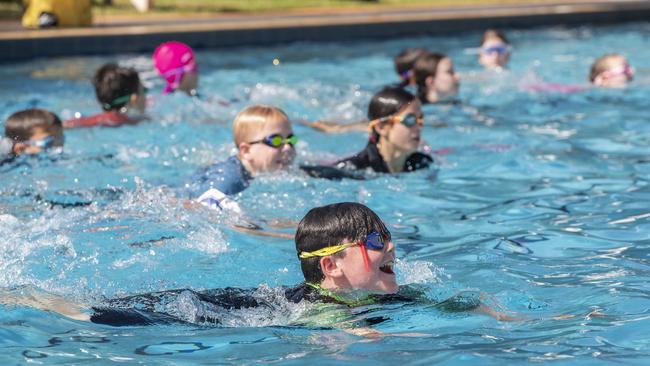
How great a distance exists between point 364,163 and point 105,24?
10.3m

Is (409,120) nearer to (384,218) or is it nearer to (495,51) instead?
(384,218)

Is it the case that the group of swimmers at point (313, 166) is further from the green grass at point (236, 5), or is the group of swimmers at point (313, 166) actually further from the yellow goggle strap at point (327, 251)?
the green grass at point (236, 5)

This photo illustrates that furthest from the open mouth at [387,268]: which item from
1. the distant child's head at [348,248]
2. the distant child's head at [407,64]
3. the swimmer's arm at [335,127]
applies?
the distant child's head at [407,64]

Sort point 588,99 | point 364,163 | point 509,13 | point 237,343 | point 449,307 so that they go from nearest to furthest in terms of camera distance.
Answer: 1. point 237,343
2. point 449,307
3. point 364,163
4. point 588,99
5. point 509,13

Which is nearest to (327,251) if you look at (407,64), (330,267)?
(330,267)

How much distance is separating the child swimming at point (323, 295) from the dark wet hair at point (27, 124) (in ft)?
11.0

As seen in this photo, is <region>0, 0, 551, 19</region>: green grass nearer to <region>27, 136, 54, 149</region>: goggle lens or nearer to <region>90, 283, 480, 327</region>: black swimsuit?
A: <region>27, 136, 54, 149</region>: goggle lens

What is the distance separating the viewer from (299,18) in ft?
57.7

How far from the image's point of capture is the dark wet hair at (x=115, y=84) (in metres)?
9.48

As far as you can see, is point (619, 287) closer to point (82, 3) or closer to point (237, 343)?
point (237, 343)

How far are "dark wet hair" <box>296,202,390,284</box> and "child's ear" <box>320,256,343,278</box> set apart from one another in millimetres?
24

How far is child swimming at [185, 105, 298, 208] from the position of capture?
6.82 metres

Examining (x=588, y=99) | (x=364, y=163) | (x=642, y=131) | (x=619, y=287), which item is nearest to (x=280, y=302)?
(x=619, y=287)

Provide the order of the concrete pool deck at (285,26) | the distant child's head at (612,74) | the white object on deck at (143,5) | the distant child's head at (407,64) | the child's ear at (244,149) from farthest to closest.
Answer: the white object on deck at (143,5) → the concrete pool deck at (285,26) → the distant child's head at (612,74) → the distant child's head at (407,64) → the child's ear at (244,149)
